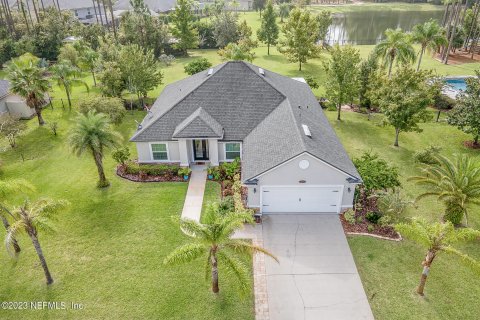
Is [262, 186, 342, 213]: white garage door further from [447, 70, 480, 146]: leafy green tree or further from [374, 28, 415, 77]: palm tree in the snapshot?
[374, 28, 415, 77]: palm tree

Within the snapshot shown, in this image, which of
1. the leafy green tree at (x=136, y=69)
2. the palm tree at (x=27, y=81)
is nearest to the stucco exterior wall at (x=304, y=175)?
the leafy green tree at (x=136, y=69)

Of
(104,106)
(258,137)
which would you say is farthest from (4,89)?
(258,137)

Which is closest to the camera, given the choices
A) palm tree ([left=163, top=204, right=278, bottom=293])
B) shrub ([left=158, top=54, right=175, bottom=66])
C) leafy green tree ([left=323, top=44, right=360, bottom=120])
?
palm tree ([left=163, top=204, right=278, bottom=293])

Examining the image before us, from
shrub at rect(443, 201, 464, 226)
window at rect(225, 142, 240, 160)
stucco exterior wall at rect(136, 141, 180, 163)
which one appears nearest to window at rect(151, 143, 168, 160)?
stucco exterior wall at rect(136, 141, 180, 163)

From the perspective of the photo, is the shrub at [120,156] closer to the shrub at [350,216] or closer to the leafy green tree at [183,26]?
the shrub at [350,216]

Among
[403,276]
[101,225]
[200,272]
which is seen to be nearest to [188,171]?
[101,225]
